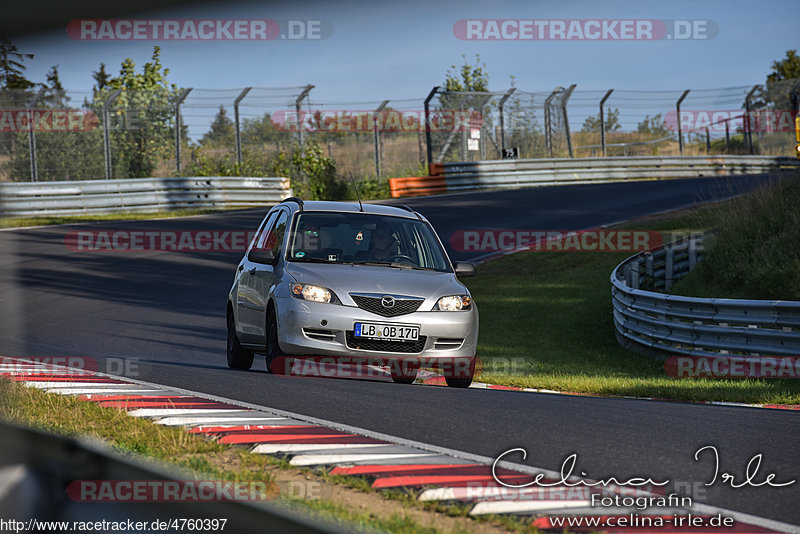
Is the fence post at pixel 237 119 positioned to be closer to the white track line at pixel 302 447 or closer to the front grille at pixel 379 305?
the front grille at pixel 379 305

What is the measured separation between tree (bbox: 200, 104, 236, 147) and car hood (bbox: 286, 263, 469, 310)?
21.2 metres

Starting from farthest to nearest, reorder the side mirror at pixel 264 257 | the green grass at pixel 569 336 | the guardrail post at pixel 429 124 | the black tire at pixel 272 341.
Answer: the guardrail post at pixel 429 124
the green grass at pixel 569 336
the side mirror at pixel 264 257
the black tire at pixel 272 341

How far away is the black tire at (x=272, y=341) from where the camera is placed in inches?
346

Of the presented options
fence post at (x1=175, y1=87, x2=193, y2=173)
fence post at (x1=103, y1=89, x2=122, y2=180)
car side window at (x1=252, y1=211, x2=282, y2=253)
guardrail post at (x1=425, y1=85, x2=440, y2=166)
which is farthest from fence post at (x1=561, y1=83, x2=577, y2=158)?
car side window at (x1=252, y1=211, x2=282, y2=253)

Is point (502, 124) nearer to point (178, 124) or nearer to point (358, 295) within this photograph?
point (178, 124)

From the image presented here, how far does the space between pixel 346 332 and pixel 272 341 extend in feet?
2.89

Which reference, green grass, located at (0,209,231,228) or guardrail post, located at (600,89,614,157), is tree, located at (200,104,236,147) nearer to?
green grass, located at (0,209,231,228)

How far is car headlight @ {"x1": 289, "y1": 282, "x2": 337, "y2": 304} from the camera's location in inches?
338

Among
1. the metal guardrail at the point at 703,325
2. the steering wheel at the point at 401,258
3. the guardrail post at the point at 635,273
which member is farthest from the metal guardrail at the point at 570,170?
the steering wheel at the point at 401,258

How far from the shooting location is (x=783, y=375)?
10.9 m

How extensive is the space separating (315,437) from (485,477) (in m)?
1.30

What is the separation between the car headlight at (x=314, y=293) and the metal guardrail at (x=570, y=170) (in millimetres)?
23317

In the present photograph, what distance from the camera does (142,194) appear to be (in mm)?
27766

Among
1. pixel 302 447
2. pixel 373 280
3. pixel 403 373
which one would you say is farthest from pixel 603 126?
pixel 302 447
